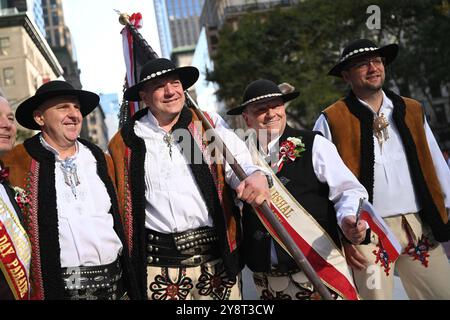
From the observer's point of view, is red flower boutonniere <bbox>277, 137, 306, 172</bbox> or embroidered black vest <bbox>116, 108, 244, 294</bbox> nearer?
embroidered black vest <bbox>116, 108, 244, 294</bbox>

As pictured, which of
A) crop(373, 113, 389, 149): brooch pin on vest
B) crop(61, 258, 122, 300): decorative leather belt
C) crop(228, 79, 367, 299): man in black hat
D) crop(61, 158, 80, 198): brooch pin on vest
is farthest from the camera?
crop(373, 113, 389, 149): brooch pin on vest

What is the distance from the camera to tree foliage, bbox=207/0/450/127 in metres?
26.2

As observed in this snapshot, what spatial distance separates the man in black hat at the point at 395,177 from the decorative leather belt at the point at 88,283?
66.4 inches

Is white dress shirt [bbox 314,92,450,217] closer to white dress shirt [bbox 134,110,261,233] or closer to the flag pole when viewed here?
white dress shirt [bbox 134,110,261,233]

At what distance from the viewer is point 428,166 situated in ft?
13.3

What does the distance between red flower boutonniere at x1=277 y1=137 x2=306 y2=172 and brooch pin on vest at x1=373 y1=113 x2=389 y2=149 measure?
2.41 ft

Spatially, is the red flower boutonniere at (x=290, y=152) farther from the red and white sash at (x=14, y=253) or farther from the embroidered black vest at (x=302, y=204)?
the red and white sash at (x=14, y=253)

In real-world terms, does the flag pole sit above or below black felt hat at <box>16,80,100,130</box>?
below

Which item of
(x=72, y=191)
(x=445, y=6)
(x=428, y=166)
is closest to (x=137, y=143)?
(x=72, y=191)

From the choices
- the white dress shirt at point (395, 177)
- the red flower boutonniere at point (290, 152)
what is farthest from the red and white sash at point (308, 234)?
the white dress shirt at point (395, 177)

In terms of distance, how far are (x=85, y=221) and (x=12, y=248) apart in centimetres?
44

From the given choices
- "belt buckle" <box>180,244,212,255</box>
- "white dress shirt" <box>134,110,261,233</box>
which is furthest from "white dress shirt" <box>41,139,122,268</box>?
Answer: "belt buckle" <box>180,244,212,255</box>

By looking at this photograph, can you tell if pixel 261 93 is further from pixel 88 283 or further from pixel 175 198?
pixel 88 283
